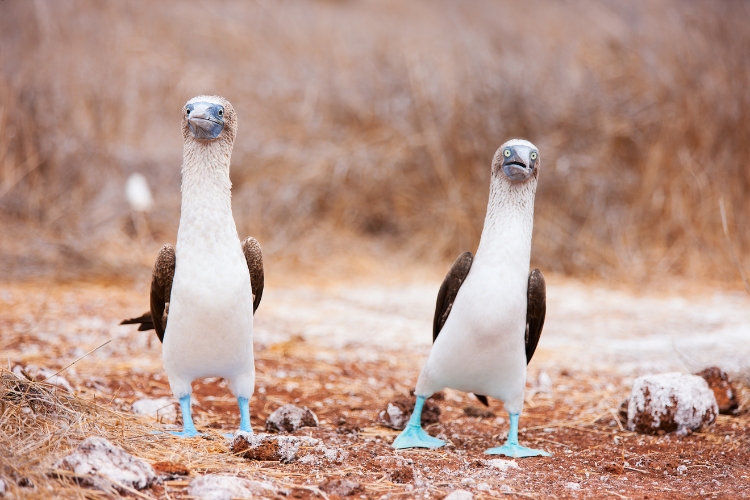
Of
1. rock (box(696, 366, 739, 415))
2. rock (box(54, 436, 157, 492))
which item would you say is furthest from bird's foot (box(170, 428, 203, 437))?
rock (box(696, 366, 739, 415))

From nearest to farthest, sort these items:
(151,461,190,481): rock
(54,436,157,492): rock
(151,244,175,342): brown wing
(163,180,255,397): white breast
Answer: (54,436,157,492): rock → (151,461,190,481): rock → (163,180,255,397): white breast → (151,244,175,342): brown wing

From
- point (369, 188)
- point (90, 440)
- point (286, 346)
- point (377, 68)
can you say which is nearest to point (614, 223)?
point (369, 188)

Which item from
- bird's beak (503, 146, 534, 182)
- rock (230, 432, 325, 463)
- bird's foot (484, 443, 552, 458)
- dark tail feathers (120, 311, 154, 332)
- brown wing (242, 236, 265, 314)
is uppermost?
bird's beak (503, 146, 534, 182)

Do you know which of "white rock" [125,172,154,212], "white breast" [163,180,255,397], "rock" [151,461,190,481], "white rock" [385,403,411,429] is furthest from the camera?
"white rock" [125,172,154,212]

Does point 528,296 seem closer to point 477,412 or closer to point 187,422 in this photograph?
point 477,412

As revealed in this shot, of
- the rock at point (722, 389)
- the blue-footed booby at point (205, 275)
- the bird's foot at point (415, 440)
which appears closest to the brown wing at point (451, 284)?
the bird's foot at point (415, 440)

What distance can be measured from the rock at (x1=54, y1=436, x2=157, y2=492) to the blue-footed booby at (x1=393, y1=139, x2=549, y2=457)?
4.23 ft

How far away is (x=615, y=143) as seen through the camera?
916cm

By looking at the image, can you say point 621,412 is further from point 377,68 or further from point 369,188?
point 377,68

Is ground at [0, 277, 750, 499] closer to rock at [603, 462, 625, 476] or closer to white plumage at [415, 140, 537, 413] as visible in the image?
rock at [603, 462, 625, 476]

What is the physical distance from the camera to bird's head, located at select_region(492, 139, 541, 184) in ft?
10.7

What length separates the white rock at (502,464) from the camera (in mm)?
3027

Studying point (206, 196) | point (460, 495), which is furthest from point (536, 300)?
point (206, 196)

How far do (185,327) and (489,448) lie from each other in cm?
147
